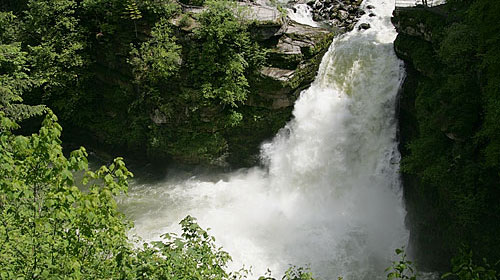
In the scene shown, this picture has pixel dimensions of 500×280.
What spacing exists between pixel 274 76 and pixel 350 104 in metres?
2.68

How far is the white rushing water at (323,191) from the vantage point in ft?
36.8

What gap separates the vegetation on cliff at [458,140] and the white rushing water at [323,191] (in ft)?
5.01

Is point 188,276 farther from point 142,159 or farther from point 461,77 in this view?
point 142,159

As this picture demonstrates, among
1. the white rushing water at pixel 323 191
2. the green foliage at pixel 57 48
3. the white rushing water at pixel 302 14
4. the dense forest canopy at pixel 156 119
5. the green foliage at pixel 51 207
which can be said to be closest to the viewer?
the green foliage at pixel 51 207

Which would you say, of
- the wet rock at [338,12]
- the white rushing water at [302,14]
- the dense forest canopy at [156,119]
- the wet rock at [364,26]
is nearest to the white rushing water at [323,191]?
the wet rock at [364,26]

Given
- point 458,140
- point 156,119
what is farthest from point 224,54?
point 458,140

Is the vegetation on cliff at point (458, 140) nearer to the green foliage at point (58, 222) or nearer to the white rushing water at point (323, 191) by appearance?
the white rushing water at point (323, 191)

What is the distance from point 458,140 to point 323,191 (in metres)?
5.12

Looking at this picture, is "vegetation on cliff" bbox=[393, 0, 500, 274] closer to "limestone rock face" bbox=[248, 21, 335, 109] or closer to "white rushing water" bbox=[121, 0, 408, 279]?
"white rushing water" bbox=[121, 0, 408, 279]

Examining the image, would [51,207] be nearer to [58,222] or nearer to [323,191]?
[58,222]

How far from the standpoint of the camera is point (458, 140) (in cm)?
870

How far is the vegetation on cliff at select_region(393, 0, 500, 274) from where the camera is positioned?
25.0 feet

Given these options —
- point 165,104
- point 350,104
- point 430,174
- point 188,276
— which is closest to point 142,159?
point 165,104

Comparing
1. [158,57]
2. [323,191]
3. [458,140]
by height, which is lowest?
[458,140]
